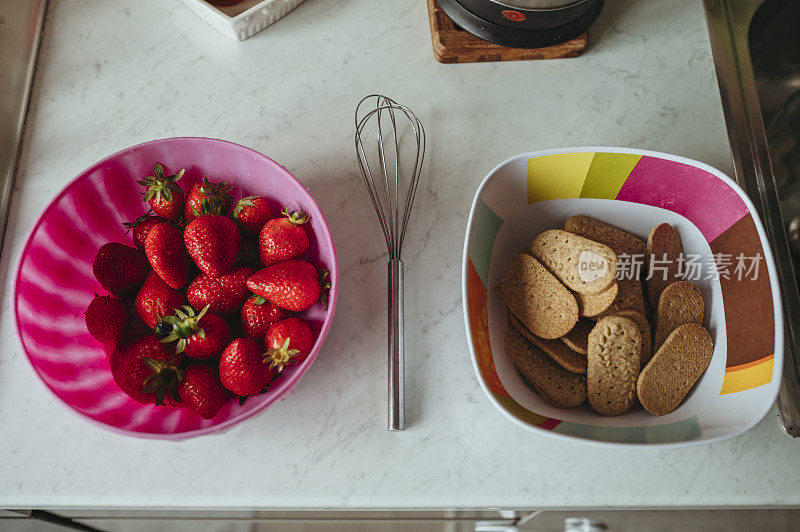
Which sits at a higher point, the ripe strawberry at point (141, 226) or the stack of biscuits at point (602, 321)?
the ripe strawberry at point (141, 226)

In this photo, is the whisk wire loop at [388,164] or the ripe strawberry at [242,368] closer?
the ripe strawberry at [242,368]

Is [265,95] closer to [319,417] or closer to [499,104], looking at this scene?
[499,104]

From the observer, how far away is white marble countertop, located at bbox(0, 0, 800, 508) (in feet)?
1.96

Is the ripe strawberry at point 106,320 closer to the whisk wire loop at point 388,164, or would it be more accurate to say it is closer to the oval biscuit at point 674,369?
the whisk wire loop at point 388,164

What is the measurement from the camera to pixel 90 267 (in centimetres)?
64

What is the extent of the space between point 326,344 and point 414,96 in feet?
1.15

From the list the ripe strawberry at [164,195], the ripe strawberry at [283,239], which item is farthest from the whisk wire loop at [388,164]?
the ripe strawberry at [164,195]

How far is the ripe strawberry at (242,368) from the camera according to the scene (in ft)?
1.75

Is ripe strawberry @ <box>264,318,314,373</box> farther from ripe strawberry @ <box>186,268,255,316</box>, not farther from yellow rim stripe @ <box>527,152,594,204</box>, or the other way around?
yellow rim stripe @ <box>527,152,594,204</box>

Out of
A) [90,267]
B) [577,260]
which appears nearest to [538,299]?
[577,260]

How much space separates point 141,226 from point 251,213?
0.41 ft

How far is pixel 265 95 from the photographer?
0.75 metres

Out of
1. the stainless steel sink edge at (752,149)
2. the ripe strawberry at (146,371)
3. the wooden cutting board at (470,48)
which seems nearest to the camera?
the ripe strawberry at (146,371)

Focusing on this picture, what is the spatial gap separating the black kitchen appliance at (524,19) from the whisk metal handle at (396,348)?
32 cm
